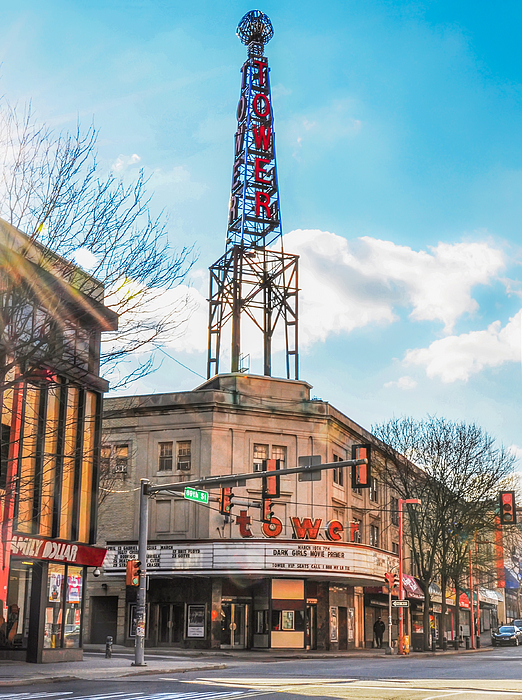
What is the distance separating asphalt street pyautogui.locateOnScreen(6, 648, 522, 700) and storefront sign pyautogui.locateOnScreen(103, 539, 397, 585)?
15.4 meters

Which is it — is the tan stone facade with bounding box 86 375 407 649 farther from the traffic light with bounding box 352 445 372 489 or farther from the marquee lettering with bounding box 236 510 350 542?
the traffic light with bounding box 352 445 372 489

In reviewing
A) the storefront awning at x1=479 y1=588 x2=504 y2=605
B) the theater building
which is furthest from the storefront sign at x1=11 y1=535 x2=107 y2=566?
the storefront awning at x1=479 y1=588 x2=504 y2=605

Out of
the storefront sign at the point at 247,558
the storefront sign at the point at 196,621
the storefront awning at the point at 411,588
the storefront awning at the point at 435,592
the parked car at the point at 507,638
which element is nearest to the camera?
the storefront sign at the point at 247,558

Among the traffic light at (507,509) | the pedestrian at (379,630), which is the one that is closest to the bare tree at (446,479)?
the pedestrian at (379,630)

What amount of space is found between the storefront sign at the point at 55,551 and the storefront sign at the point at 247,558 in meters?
13.7

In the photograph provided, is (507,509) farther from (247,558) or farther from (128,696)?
(247,558)

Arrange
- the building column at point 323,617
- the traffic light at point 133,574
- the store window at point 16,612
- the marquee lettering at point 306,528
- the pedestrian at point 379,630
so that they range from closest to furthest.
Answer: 1. the store window at point 16,612
2. the traffic light at point 133,574
3. the marquee lettering at point 306,528
4. the building column at point 323,617
5. the pedestrian at point 379,630

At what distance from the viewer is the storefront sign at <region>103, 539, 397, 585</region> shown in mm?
42938

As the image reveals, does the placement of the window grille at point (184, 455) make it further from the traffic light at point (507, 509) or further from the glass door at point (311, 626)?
the traffic light at point (507, 509)

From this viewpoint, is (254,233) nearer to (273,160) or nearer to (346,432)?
(273,160)

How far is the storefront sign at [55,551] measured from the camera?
83.9 feet

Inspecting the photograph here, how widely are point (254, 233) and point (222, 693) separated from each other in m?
36.3

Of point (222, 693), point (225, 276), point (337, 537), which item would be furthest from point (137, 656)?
point (225, 276)

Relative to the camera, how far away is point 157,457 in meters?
46.8
